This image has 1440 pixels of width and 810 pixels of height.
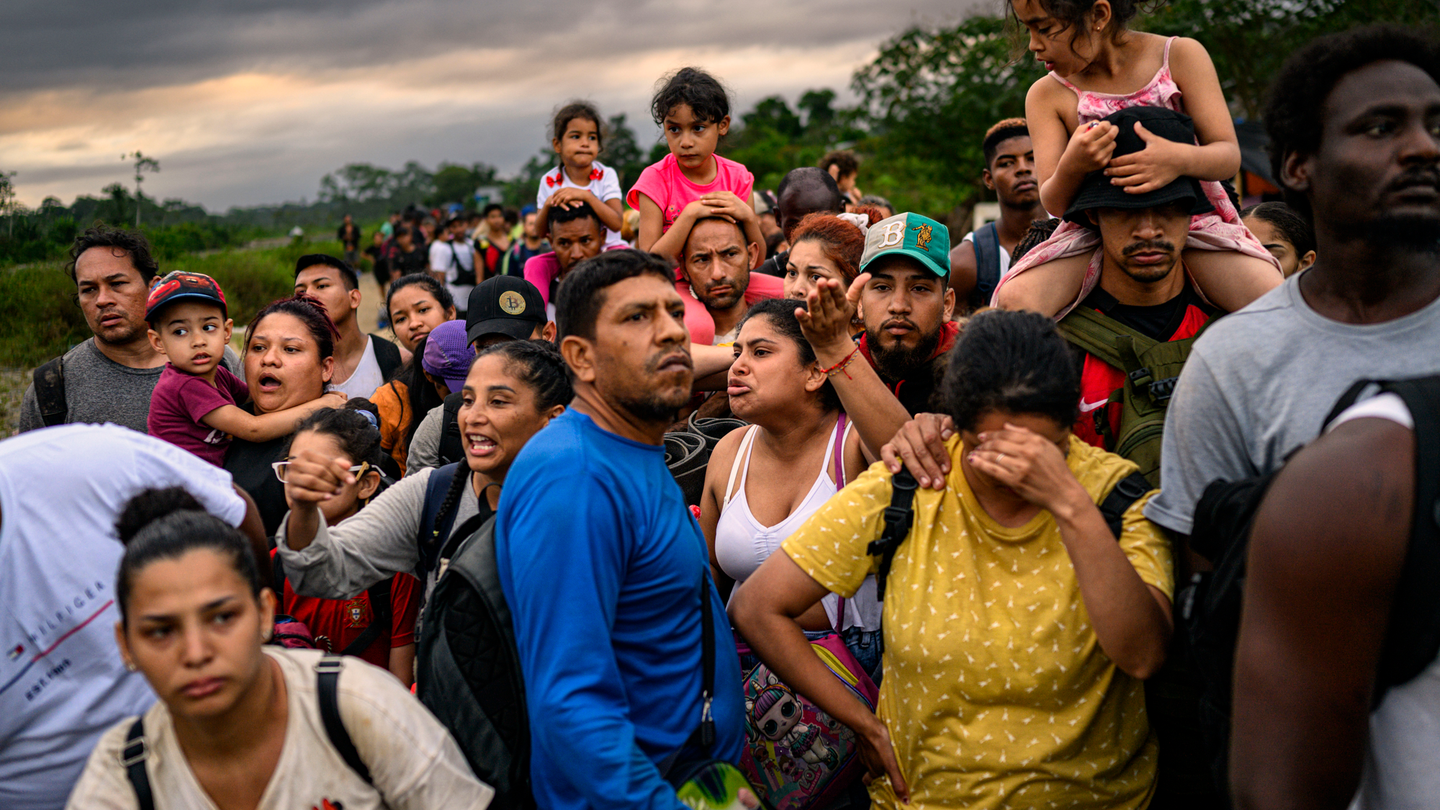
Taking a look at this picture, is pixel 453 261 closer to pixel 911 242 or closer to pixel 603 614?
pixel 911 242

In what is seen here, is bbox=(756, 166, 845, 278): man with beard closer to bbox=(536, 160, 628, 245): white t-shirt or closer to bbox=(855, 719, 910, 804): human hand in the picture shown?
bbox=(536, 160, 628, 245): white t-shirt

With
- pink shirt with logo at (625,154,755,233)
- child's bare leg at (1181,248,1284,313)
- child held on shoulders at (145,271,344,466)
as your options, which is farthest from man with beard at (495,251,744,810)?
pink shirt with logo at (625,154,755,233)

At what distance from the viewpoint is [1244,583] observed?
1775 millimetres

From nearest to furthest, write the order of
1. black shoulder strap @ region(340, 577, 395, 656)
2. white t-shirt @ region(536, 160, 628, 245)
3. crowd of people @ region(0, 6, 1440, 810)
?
crowd of people @ region(0, 6, 1440, 810) < black shoulder strap @ region(340, 577, 395, 656) < white t-shirt @ region(536, 160, 628, 245)

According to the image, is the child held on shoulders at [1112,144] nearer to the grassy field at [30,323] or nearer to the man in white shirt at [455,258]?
the grassy field at [30,323]

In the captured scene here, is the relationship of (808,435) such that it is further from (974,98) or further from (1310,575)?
(974,98)

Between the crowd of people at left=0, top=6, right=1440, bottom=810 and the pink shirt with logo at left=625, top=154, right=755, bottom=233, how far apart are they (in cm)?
216

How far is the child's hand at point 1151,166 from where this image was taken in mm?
2859

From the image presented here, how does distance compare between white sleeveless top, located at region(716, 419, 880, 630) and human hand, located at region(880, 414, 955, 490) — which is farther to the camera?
white sleeveless top, located at region(716, 419, 880, 630)

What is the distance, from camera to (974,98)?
17.3 meters

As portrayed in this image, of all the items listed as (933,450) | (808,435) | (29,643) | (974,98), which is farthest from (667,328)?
(974,98)

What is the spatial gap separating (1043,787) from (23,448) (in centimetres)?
280

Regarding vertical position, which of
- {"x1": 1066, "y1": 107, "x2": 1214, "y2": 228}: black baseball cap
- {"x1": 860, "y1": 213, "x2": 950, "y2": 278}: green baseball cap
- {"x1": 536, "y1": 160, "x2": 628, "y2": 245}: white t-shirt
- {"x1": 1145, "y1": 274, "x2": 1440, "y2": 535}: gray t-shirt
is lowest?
{"x1": 1145, "y1": 274, "x2": 1440, "y2": 535}: gray t-shirt

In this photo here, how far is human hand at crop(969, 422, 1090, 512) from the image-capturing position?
87.4 inches
